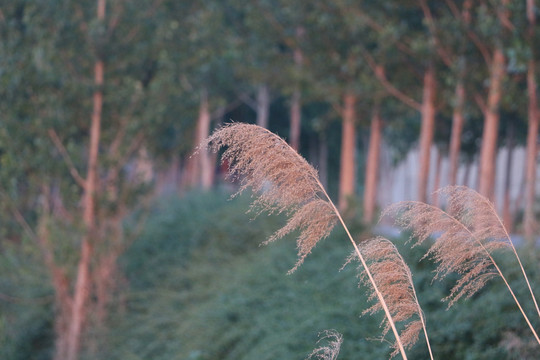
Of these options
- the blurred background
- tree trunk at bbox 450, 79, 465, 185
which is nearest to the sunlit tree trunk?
the blurred background

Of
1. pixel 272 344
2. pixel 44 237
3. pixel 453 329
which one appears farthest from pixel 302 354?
pixel 44 237

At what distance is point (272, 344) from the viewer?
24.3 feet

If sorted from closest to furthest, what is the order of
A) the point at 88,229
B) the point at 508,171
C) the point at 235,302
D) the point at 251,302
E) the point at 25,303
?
the point at 251,302 < the point at 235,302 < the point at 88,229 < the point at 25,303 < the point at 508,171

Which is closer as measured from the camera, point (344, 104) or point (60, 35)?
point (60, 35)

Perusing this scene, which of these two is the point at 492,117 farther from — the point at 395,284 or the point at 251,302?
the point at 395,284

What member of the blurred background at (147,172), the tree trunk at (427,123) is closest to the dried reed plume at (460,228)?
the blurred background at (147,172)

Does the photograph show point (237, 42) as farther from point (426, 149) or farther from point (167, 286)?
point (167, 286)

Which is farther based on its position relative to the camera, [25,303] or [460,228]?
[25,303]

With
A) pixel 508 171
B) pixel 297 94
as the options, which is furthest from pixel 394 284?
pixel 297 94

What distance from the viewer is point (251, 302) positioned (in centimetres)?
952

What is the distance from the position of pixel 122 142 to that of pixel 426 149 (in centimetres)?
596

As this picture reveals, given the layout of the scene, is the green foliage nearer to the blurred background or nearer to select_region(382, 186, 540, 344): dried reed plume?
the blurred background

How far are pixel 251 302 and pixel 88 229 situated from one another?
359 centimetres

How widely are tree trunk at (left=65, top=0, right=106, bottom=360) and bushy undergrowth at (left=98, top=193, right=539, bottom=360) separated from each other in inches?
22.9
